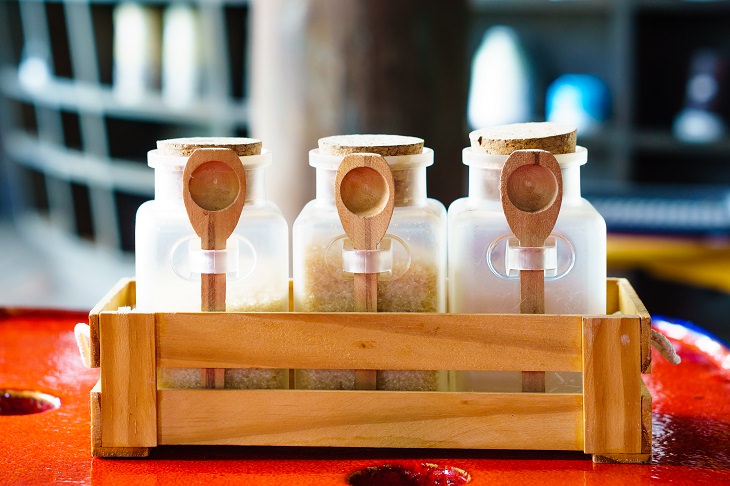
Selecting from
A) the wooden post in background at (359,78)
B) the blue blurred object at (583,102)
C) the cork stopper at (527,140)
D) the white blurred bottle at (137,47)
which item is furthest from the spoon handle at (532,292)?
the white blurred bottle at (137,47)

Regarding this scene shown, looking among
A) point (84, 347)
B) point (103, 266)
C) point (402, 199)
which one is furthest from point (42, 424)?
point (103, 266)

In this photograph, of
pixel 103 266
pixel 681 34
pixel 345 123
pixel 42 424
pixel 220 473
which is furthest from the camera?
pixel 103 266

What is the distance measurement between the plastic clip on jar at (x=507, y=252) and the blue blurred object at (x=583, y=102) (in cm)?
315

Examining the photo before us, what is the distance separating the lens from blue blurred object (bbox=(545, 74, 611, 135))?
4.07m

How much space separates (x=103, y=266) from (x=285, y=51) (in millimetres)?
2851

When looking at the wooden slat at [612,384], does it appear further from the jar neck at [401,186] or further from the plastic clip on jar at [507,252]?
the jar neck at [401,186]

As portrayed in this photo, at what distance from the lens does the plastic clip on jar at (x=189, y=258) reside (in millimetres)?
973

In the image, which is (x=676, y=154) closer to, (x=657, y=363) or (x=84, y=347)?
(x=657, y=363)

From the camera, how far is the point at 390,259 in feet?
3.13

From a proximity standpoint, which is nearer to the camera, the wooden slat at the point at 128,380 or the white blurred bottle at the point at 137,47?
the wooden slat at the point at 128,380

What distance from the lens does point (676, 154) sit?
13.7 feet

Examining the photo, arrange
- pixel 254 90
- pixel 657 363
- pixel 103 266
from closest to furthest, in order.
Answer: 1. pixel 657 363
2. pixel 254 90
3. pixel 103 266

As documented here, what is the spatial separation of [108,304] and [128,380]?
0.32 ft

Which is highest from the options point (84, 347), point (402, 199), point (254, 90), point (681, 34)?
point (681, 34)
